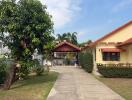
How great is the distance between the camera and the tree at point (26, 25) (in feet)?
62.0

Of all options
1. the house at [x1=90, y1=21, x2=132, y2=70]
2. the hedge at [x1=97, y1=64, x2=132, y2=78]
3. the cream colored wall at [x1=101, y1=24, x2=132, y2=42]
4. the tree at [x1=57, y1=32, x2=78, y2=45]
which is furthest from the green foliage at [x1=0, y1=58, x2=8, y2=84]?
the tree at [x1=57, y1=32, x2=78, y2=45]

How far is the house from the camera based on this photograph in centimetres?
2786

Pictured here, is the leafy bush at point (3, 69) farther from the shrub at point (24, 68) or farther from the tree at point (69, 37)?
the tree at point (69, 37)

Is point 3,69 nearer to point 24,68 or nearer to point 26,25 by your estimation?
point 24,68

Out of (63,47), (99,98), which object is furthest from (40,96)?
(63,47)

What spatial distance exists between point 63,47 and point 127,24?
1827cm

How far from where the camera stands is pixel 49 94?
14938 mm

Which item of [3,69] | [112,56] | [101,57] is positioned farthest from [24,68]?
[112,56]

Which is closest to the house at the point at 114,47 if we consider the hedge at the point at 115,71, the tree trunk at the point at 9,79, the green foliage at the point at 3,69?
the hedge at the point at 115,71

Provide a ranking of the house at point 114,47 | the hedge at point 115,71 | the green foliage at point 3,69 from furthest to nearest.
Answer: the house at point 114,47 → the hedge at point 115,71 → the green foliage at point 3,69

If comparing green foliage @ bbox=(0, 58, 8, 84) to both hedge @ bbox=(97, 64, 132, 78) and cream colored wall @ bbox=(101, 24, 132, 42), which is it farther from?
cream colored wall @ bbox=(101, 24, 132, 42)

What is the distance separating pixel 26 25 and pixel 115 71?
906 cm

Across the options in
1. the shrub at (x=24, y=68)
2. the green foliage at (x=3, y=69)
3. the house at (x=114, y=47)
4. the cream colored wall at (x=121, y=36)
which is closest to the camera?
the green foliage at (x=3, y=69)

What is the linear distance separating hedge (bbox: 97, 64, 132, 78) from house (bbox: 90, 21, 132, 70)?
2519 mm
